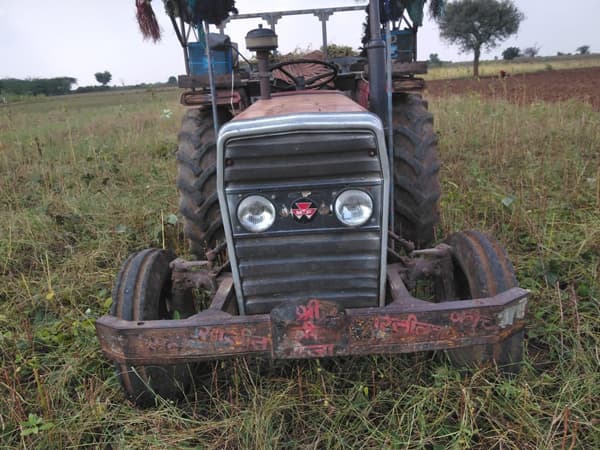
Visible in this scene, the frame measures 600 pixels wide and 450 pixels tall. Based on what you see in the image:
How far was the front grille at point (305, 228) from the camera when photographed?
1733mm

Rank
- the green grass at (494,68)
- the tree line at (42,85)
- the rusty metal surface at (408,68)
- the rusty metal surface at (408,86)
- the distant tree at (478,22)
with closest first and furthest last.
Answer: the rusty metal surface at (408,86)
the rusty metal surface at (408,68)
the green grass at (494,68)
the tree line at (42,85)
the distant tree at (478,22)

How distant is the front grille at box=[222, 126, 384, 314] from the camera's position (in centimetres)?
173

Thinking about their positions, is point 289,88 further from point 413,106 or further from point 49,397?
point 49,397

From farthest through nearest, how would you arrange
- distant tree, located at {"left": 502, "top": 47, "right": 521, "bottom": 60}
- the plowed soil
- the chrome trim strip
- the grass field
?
distant tree, located at {"left": 502, "top": 47, "right": 521, "bottom": 60} < the plowed soil < the grass field < the chrome trim strip

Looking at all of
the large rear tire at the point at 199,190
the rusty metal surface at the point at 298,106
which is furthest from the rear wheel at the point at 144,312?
the rusty metal surface at the point at 298,106

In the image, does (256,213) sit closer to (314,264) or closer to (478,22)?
(314,264)

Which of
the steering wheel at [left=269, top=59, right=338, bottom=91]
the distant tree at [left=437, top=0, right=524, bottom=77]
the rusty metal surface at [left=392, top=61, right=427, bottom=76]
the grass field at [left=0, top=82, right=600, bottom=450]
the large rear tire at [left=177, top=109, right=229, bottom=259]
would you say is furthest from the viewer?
the distant tree at [left=437, top=0, right=524, bottom=77]

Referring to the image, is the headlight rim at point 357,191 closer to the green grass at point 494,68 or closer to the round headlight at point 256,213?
the round headlight at point 256,213

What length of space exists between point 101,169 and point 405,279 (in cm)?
507

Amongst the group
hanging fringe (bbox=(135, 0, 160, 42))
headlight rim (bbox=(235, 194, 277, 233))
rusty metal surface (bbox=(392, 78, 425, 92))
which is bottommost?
headlight rim (bbox=(235, 194, 277, 233))

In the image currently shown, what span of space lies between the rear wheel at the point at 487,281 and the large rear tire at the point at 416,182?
617mm

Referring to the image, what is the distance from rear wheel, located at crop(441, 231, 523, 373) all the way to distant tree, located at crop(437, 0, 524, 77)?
4235 centimetres

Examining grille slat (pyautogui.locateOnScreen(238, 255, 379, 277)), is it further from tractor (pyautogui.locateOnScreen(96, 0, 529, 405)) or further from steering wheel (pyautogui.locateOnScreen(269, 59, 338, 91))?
steering wheel (pyautogui.locateOnScreen(269, 59, 338, 91))

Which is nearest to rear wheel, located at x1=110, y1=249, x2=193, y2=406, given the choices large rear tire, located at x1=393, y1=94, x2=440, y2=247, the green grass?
large rear tire, located at x1=393, y1=94, x2=440, y2=247
